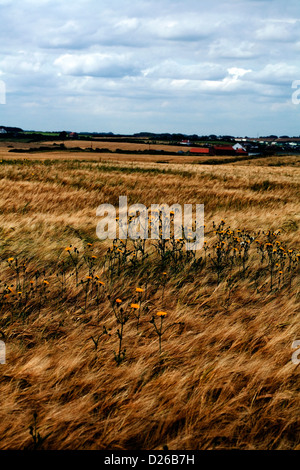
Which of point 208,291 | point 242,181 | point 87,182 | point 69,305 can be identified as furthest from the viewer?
point 242,181

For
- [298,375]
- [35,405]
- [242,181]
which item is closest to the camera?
[35,405]

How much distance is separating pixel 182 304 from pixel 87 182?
9.31 metres

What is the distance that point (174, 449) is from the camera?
6.13ft

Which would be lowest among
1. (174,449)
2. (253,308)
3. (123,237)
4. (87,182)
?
(174,449)

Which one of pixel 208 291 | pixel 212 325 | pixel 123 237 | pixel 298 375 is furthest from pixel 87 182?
pixel 298 375

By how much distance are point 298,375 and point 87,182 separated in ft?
34.7

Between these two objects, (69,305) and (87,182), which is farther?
(87,182)

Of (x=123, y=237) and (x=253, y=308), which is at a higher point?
(x=123, y=237)

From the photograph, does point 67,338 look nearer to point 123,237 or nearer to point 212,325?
point 212,325

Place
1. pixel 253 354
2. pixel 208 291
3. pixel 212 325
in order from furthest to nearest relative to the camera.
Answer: pixel 208 291 → pixel 212 325 → pixel 253 354

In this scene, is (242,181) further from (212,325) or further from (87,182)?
(212,325)
